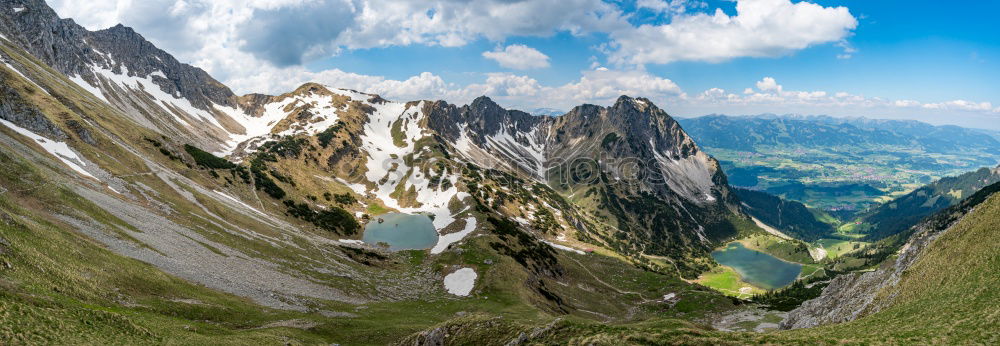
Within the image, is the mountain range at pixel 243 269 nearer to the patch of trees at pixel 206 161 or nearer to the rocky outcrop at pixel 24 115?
the rocky outcrop at pixel 24 115

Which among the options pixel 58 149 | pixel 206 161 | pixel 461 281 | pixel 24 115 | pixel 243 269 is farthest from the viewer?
pixel 206 161

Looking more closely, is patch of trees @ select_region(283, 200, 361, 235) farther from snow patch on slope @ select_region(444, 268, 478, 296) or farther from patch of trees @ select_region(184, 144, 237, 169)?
snow patch on slope @ select_region(444, 268, 478, 296)

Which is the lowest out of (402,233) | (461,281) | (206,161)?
(461,281)

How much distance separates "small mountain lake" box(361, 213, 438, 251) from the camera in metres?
151

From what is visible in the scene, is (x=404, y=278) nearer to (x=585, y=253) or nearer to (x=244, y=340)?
(x=244, y=340)

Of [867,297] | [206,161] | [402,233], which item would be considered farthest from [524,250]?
[206,161]

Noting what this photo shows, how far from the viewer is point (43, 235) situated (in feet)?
155

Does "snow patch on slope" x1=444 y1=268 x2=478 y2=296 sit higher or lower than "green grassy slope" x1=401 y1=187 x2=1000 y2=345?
lower

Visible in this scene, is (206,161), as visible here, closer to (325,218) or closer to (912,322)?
(325,218)

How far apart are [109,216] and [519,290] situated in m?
78.9

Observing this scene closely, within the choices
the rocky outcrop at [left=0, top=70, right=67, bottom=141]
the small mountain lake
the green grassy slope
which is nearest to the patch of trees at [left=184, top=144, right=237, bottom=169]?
the rocky outcrop at [left=0, top=70, right=67, bottom=141]

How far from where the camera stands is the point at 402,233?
16875 cm

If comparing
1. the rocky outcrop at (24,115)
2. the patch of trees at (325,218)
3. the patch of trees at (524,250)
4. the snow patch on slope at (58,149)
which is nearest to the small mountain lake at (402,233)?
the patch of trees at (325,218)

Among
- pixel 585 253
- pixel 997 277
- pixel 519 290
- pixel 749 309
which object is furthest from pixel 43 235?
pixel 585 253
